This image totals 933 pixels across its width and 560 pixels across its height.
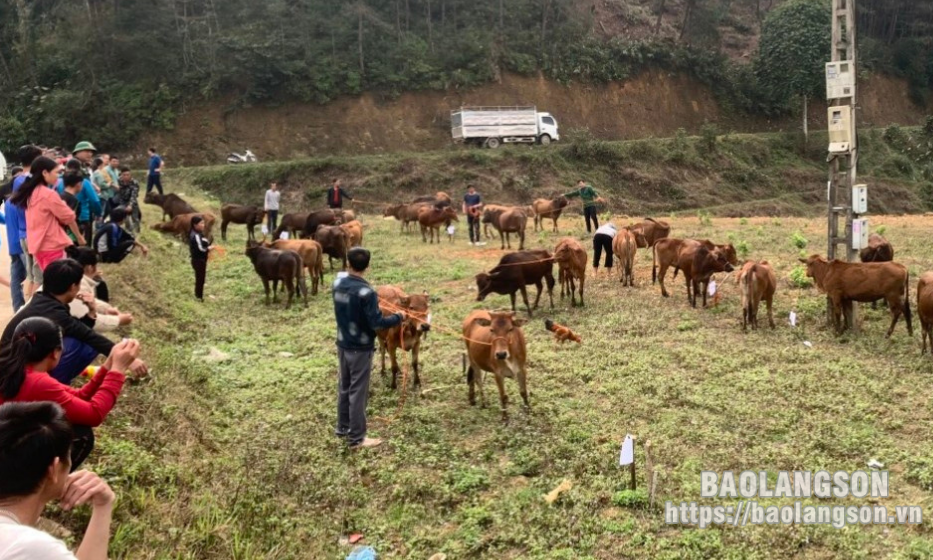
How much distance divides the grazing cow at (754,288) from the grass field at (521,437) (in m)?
0.33

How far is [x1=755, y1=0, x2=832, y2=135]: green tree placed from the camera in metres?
42.3

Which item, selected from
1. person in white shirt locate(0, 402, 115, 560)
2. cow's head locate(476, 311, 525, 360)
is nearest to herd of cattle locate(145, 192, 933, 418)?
cow's head locate(476, 311, 525, 360)

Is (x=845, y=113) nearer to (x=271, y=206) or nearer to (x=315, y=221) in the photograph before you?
(x=315, y=221)

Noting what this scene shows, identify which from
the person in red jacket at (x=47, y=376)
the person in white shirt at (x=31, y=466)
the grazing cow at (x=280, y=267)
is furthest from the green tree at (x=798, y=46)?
the person in white shirt at (x=31, y=466)

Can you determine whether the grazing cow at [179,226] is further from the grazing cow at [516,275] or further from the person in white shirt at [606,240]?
the person in white shirt at [606,240]

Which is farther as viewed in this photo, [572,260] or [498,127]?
[498,127]

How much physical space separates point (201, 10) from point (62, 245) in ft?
A: 146

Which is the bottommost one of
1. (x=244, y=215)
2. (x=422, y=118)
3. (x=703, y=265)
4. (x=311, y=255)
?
(x=703, y=265)

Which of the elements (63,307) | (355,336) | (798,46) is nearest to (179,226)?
(355,336)

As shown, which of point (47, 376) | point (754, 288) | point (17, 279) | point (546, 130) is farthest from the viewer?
point (546, 130)

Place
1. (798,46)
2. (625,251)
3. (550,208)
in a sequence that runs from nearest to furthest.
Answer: (625,251), (550,208), (798,46)

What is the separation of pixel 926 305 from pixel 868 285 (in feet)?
3.84

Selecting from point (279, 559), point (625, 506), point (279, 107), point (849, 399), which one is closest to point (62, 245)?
point (279, 559)

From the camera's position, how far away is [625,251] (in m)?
15.4
